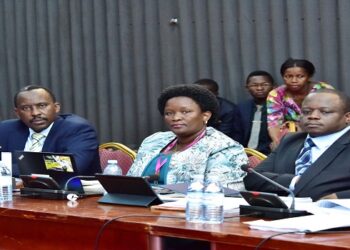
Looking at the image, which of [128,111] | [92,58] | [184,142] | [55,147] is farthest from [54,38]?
[184,142]

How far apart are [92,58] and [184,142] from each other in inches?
128

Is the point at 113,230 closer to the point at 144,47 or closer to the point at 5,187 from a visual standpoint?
the point at 5,187

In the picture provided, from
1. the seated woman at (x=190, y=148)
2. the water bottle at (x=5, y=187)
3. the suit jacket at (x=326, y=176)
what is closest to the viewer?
the suit jacket at (x=326, y=176)

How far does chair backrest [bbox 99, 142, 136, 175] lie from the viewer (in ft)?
18.0

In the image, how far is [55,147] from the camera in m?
5.38

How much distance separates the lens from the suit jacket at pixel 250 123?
6.55 metres

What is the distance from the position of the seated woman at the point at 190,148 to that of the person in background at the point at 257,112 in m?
1.79

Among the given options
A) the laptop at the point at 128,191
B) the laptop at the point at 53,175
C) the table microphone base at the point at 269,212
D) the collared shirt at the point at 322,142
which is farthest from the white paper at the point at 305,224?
the laptop at the point at 53,175

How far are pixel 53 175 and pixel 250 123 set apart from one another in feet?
9.22

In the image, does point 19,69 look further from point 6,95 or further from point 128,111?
point 128,111

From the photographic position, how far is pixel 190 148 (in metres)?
4.66

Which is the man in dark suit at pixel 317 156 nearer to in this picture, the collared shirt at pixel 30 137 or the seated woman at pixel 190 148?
the seated woman at pixel 190 148

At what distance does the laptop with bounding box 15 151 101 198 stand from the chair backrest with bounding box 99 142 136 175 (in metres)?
1.21

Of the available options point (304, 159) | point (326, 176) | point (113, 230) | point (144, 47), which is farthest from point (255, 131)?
point (113, 230)
